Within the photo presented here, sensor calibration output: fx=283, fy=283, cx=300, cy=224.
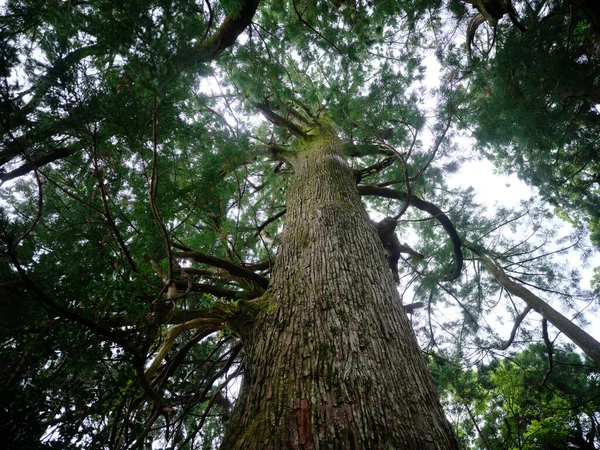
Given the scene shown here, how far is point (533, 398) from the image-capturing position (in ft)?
22.4

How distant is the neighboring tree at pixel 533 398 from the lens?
5707 mm

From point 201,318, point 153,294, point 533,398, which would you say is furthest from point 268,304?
point 533,398

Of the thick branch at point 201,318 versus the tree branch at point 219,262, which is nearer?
the thick branch at point 201,318

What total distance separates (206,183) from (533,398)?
905 cm

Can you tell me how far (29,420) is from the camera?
1122 mm

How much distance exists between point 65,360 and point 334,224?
68.5 inches

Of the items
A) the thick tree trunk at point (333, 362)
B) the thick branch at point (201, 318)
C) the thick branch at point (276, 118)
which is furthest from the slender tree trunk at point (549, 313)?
the thick branch at point (201, 318)

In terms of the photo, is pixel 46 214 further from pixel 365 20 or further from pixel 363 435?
pixel 365 20

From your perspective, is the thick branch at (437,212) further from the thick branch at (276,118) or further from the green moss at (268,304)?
the green moss at (268,304)

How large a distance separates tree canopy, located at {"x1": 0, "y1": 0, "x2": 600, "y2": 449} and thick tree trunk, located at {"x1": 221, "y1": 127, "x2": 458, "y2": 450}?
79mm

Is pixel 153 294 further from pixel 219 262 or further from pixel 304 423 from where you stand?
pixel 304 423

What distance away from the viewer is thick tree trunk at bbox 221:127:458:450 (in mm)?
945

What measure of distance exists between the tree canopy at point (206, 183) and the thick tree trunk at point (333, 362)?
8cm

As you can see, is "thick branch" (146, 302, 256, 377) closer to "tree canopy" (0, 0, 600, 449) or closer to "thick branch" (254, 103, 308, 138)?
"tree canopy" (0, 0, 600, 449)
